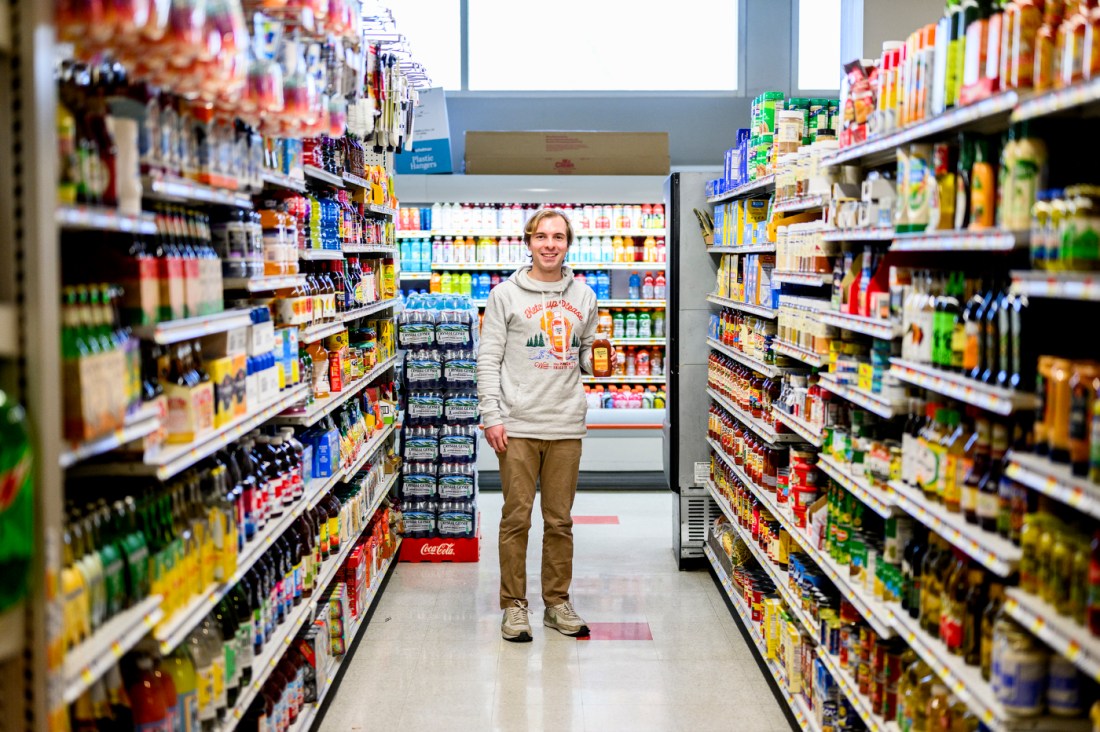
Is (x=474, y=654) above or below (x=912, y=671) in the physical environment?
below

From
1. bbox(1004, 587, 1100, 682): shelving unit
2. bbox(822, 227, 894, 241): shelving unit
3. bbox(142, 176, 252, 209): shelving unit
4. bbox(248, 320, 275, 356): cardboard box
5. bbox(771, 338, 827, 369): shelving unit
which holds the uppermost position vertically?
bbox(142, 176, 252, 209): shelving unit

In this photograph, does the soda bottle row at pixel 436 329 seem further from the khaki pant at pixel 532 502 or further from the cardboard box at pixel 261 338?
the cardboard box at pixel 261 338

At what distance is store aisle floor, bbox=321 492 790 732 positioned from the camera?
421 cm

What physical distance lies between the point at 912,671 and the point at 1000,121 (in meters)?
1.46

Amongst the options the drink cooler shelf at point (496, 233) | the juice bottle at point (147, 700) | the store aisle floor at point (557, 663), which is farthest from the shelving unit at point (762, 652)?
the drink cooler shelf at point (496, 233)

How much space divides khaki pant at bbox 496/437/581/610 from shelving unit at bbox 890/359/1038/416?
229 centimetres

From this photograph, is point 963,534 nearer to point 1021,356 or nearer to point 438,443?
point 1021,356

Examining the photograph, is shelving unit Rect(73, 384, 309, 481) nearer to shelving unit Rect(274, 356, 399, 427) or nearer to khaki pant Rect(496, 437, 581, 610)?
shelving unit Rect(274, 356, 399, 427)

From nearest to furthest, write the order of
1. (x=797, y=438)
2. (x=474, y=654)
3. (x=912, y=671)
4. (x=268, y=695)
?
1. (x=912, y=671)
2. (x=268, y=695)
3. (x=797, y=438)
4. (x=474, y=654)

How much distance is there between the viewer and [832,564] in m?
3.56

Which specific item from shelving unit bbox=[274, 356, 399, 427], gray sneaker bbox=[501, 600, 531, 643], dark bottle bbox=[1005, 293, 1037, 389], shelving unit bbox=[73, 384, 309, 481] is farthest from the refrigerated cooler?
dark bottle bbox=[1005, 293, 1037, 389]

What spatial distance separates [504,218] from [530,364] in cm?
385

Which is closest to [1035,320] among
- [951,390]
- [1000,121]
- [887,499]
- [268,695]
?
[951,390]

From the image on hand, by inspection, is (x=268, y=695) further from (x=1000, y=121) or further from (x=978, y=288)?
(x=1000, y=121)
